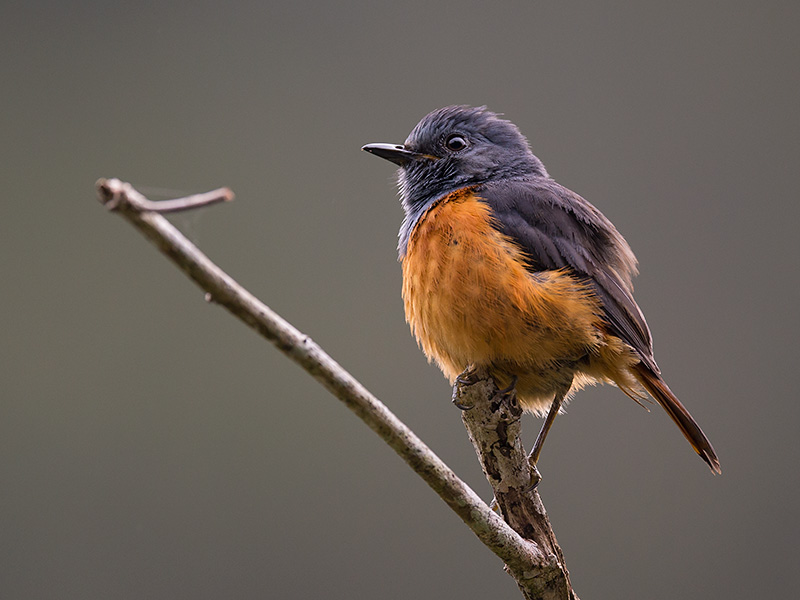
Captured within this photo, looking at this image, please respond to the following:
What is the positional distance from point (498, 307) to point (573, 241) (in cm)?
44

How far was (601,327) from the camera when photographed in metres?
2.54

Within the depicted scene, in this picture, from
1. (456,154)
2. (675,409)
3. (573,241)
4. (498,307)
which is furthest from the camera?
(456,154)

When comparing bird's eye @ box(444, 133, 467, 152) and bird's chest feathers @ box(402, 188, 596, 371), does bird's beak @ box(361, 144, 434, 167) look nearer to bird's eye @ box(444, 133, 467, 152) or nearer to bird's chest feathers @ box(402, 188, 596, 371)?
bird's eye @ box(444, 133, 467, 152)

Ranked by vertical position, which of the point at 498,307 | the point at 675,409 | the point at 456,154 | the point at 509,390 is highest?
the point at 456,154

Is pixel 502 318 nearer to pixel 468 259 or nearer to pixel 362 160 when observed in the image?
pixel 468 259

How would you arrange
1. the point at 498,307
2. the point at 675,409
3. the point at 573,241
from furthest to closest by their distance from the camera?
1. the point at 573,241
2. the point at 675,409
3. the point at 498,307

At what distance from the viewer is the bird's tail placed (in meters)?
2.54

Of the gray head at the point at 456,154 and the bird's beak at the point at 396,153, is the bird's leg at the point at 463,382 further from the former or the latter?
the bird's beak at the point at 396,153

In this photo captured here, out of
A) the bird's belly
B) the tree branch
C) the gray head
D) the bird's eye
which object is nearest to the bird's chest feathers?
the bird's belly

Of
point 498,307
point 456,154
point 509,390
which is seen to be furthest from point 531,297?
point 456,154

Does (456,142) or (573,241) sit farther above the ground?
(456,142)

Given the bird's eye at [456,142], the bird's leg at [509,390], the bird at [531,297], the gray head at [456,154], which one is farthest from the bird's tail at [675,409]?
the bird's eye at [456,142]

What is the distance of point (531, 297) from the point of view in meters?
2.44

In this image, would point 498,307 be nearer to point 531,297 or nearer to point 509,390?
point 531,297
